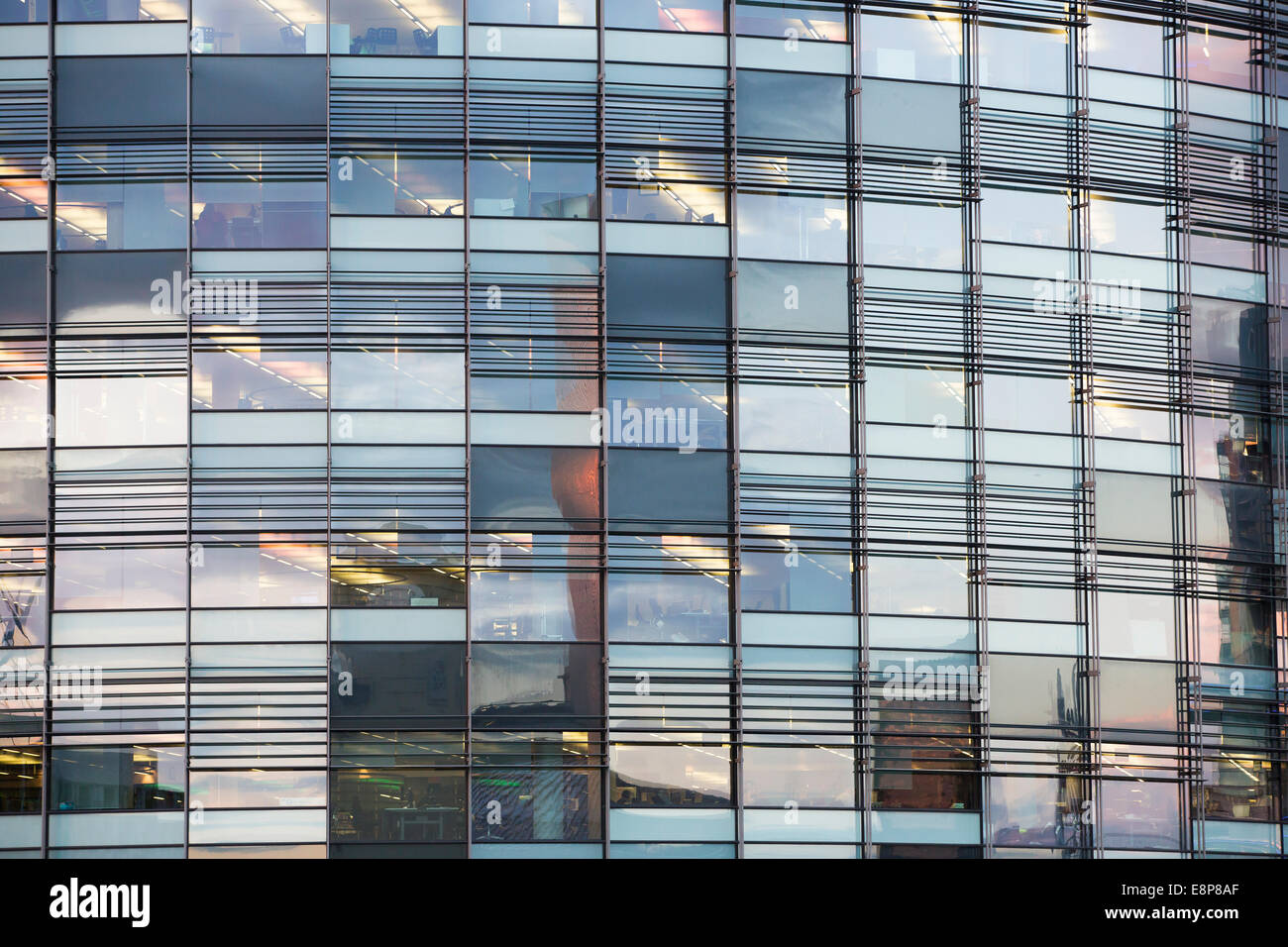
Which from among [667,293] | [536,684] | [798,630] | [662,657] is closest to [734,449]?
[667,293]

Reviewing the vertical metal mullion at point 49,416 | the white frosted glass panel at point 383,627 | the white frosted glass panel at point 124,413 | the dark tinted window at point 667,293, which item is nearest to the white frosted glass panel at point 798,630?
the white frosted glass panel at point 383,627

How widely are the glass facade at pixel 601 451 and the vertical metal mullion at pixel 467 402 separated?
0.25ft

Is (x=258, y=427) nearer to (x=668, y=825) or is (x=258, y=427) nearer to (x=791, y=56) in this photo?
(x=668, y=825)

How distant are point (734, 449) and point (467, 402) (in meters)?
4.88

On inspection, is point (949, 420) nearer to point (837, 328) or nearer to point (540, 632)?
point (837, 328)

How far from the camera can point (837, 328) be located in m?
26.2

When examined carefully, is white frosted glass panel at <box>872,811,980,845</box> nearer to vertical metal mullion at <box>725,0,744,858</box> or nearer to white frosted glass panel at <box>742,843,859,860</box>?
white frosted glass panel at <box>742,843,859,860</box>

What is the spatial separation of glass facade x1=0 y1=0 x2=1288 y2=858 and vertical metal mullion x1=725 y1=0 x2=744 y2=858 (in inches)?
3.0

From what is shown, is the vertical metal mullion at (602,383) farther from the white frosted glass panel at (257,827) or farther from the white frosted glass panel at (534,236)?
the white frosted glass panel at (257,827)

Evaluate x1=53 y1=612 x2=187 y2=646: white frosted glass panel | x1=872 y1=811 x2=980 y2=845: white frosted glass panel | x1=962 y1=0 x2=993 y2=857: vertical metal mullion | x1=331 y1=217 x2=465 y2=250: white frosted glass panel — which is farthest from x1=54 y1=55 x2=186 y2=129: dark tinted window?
x1=872 y1=811 x2=980 y2=845: white frosted glass panel

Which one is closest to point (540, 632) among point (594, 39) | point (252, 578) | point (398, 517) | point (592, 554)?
point (592, 554)

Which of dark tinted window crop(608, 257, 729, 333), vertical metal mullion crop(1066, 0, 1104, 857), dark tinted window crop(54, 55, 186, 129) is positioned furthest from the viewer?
vertical metal mullion crop(1066, 0, 1104, 857)

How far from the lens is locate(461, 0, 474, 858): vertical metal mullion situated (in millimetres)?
24141

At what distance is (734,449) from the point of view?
2561 centimetres
